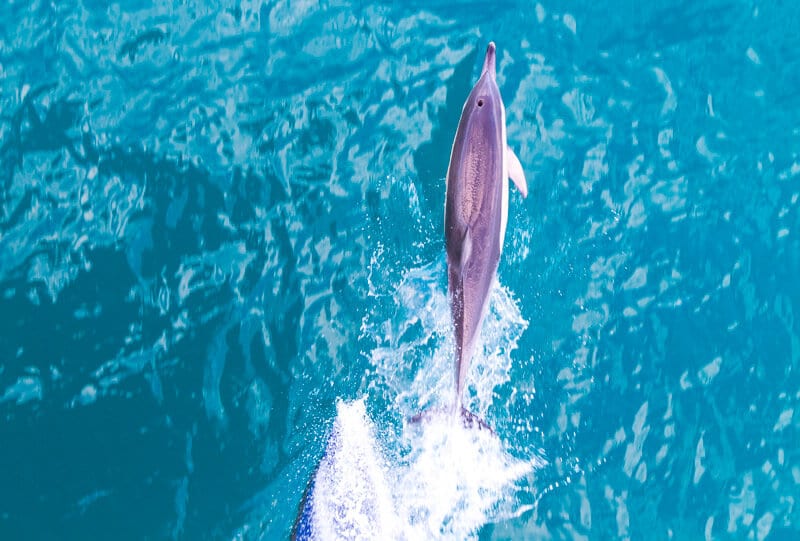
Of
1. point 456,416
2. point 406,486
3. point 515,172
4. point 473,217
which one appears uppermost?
point 515,172

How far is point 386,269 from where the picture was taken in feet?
22.8

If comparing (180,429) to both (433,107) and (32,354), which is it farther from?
(433,107)

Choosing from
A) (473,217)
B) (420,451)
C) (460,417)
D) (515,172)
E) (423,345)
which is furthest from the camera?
(420,451)

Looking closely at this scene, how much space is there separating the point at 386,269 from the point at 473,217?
1.64m

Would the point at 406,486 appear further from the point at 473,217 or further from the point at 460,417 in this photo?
the point at 473,217

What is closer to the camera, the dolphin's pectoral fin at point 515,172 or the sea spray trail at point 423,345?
the dolphin's pectoral fin at point 515,172

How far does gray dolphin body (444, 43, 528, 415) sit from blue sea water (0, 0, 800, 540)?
0.94 meters

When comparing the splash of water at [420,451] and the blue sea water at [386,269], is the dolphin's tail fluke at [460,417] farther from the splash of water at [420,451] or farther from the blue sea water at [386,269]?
the blue sea water at [386,269]

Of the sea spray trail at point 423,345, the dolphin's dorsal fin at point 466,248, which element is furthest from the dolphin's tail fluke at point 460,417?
the dolphin's dorsal fin at point 466,248

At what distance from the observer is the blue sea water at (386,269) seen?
6.81 metres

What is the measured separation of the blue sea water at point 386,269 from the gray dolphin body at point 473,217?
3.09 feet

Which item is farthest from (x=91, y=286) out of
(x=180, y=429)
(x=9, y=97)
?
(x=9, y=97)

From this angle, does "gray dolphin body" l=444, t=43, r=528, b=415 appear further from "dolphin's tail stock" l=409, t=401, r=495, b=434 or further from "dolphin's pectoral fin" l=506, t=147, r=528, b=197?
"dolphin's tail stock" l=409, t=401, r=495, b=434

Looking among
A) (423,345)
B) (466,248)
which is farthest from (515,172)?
(423,345)
